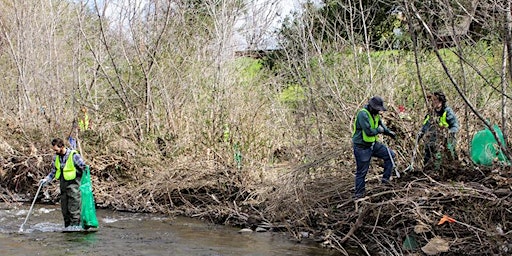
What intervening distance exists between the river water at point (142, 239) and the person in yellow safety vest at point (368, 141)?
4.23 ft

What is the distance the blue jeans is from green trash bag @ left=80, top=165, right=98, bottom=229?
449 centimetres

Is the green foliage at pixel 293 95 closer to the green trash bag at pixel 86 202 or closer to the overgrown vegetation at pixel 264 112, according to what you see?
the overgrown vegetation at pixel 264 112

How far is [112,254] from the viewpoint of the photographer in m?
9.93

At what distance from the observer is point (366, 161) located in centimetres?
997

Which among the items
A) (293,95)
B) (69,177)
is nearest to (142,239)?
(69,177)

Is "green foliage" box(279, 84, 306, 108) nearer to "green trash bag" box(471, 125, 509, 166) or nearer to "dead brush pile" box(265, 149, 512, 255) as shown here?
"dead brush pile" box(265, 149, 512, 255)

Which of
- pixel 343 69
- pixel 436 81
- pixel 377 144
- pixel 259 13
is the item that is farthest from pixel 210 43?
pixel 377 144

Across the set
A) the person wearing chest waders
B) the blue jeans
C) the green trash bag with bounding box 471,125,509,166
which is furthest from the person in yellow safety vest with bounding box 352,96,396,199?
the person wearing chest waders

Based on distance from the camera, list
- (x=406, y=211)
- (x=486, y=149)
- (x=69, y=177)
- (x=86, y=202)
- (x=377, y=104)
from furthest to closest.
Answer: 1. (x=69, y=177)
2. (x=86, y=202)
3. (x=486, y=149)
4. (x=377, y=104)
5. (x=406, y=211)

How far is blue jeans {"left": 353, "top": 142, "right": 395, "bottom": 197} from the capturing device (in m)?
9.98

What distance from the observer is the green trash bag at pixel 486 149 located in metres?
9.81

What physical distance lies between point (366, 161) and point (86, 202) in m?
4.73

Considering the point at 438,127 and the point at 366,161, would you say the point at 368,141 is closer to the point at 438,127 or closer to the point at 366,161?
the point at 366,161

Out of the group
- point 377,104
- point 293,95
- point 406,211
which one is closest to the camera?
point 406,211
